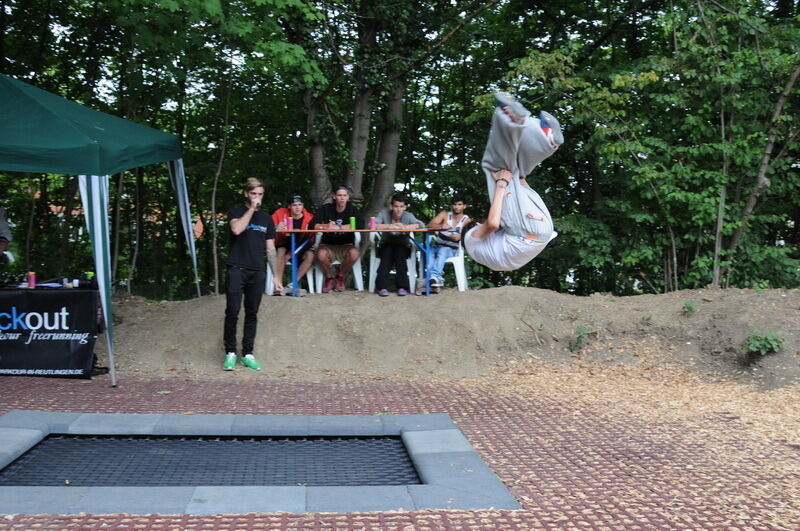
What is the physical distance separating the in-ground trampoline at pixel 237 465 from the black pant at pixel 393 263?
156 inches

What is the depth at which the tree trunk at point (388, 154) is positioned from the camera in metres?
11.2

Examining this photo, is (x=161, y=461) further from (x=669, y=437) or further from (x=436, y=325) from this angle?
(x=436, y=325)

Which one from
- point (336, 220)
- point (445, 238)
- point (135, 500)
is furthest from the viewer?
point (445, 238)

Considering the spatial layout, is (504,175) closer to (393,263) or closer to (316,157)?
(393,263)

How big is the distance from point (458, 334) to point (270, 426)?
3735mm

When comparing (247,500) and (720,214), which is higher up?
(720,214)

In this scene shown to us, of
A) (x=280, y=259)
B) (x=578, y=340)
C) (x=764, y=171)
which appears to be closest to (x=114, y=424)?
(x=280, y=259)

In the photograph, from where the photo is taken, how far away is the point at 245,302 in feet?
25.2

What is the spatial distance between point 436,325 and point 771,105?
5.51 m

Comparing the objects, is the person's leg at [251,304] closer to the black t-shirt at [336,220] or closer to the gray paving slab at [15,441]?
the black t-shirt at [336,220]

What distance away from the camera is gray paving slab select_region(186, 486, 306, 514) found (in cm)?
356

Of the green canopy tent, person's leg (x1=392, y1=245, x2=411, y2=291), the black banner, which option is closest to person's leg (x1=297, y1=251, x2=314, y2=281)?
person's leg (x1=392, y1=245, x2=411, y2=291)

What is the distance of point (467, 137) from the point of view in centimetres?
1214

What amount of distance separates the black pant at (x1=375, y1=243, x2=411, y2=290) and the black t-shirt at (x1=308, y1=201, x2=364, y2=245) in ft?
1.45
